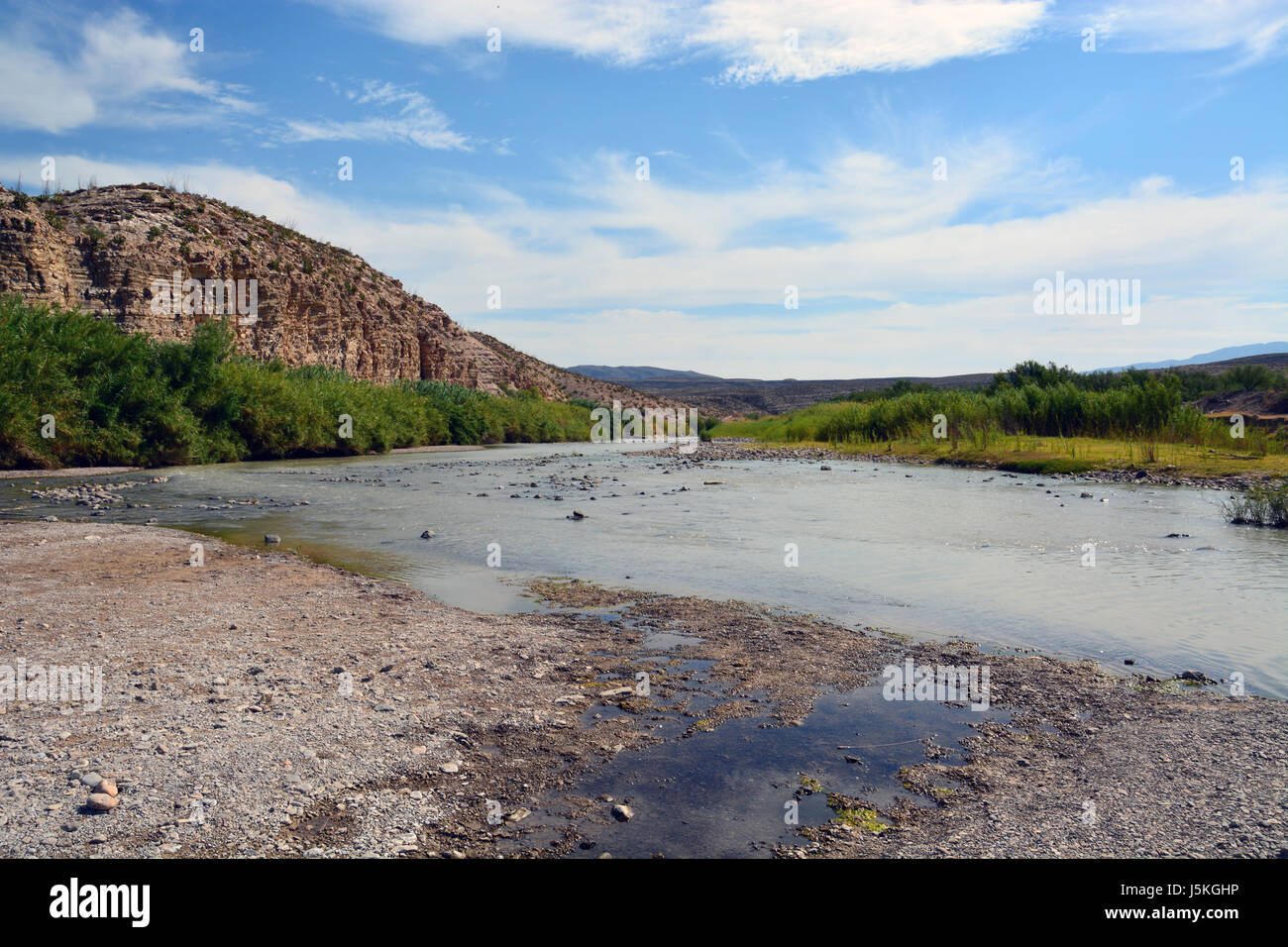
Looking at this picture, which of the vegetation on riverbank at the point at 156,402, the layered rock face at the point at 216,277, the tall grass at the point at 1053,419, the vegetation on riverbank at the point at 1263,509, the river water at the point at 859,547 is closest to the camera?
the river water at the point at 859,547

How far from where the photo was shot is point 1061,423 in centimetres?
3189

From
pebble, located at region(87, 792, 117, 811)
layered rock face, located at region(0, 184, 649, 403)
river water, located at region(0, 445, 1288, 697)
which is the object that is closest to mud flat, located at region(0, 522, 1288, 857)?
pebble, located at region(87, 792, 117, 811)

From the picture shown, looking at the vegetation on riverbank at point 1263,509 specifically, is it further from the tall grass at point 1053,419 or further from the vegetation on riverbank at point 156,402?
the vegetation on riverbank at point 156,402

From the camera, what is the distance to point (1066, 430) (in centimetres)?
3175

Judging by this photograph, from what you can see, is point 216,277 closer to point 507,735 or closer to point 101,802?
point 507,735

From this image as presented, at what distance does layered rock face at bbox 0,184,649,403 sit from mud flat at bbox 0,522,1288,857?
3804 centimetres

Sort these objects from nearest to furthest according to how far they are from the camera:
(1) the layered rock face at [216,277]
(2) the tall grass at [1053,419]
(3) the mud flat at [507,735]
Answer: (3) the mud flat at [507,735] → (2) the tall grass at [1053,419] → (1) the layered rock face at [216,277]

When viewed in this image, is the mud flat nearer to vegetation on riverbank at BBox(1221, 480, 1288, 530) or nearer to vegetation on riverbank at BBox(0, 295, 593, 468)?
vegetation on riverbank at BBox(1221, 480, 1288, 530)

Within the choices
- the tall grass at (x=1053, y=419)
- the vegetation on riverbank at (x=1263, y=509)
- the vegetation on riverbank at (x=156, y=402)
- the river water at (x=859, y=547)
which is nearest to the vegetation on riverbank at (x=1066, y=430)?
the tall grass at (x=1053, y=419)

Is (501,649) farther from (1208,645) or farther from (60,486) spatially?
(60,486)

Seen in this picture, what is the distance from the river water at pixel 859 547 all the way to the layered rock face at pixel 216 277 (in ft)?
68.8

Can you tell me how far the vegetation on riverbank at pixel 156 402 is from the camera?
78.4 feet

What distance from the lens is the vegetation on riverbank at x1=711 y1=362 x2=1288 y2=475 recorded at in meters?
23.9

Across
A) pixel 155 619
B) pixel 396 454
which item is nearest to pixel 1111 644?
pixel 155 619
